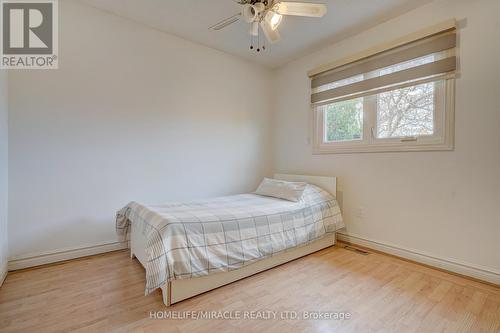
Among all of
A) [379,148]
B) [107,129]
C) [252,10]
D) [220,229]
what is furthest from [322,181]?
[107,129]

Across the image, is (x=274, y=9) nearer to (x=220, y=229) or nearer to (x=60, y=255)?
(x=220, y=229)

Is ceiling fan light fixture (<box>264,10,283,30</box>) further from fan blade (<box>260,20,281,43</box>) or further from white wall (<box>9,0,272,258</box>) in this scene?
white wall (<box>9,0,272,258</box>)

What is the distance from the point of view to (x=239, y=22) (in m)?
2.70

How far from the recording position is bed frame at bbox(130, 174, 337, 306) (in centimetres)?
171

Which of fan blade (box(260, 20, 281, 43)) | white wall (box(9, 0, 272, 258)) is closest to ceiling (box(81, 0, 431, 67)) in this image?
white wall (box(9, 0, 272, 258))

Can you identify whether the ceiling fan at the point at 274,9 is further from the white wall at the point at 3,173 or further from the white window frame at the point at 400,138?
the white wall at the point at 3,173

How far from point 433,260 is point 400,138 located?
1.25 metres

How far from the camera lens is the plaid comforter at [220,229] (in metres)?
1.67

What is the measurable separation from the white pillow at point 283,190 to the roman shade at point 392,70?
126 cm

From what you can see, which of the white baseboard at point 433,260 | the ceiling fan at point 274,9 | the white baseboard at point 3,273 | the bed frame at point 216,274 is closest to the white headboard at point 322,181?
the bed frame at point 216,274

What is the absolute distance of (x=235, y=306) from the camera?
1698mm

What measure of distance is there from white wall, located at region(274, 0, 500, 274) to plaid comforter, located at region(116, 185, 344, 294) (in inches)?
20.1

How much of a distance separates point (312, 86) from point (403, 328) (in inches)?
113

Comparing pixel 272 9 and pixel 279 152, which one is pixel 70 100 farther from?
pixel 279 152
